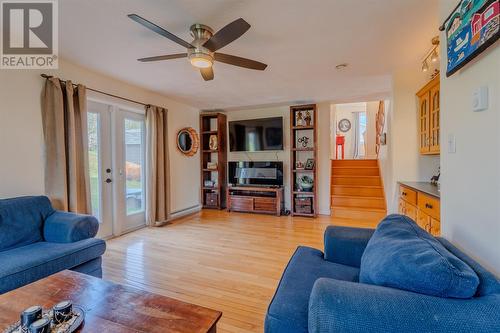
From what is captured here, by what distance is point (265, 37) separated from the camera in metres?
2.38

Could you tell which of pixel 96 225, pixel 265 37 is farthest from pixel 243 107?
pixel 96 225

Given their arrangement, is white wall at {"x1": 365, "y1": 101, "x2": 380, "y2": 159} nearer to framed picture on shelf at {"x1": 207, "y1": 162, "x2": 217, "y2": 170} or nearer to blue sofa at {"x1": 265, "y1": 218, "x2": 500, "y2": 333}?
framed picture on shelf at {"x1": 207, "y1": 162, "x2": 217, "y2": 170}

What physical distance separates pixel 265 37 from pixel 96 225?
8.11 ft

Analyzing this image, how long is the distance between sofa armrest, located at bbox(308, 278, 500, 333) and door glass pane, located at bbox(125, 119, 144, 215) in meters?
3.81

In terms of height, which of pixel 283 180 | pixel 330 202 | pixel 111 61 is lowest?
pixel 330 202

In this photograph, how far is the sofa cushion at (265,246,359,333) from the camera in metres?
1.04

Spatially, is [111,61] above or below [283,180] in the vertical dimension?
above

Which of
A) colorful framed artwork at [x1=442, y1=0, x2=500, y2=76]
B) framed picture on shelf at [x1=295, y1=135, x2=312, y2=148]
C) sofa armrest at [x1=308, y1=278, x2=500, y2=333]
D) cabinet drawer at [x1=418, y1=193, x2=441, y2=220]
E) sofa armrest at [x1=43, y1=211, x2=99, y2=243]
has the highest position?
colorful framed artwork at [x1=442, y1=0, x2=500, y2=76]

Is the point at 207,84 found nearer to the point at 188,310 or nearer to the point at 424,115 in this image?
the point at 424,115

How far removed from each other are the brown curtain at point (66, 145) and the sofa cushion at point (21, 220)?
1.32 feet

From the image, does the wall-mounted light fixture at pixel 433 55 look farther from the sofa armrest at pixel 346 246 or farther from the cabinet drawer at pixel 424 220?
the sofa armrest at pixel 346 246

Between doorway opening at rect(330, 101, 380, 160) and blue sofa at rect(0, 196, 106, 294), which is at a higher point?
doorway opening at rect(330, 101, 380, 160)

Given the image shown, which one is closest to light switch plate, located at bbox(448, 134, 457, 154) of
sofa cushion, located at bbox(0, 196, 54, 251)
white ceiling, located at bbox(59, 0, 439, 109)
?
white ceiling, located at bbox(59, 0, 439, 109)

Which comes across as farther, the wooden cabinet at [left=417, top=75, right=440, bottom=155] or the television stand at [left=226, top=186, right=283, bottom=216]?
the television stand at [left=226, top=186, right=283, bottom=216]
